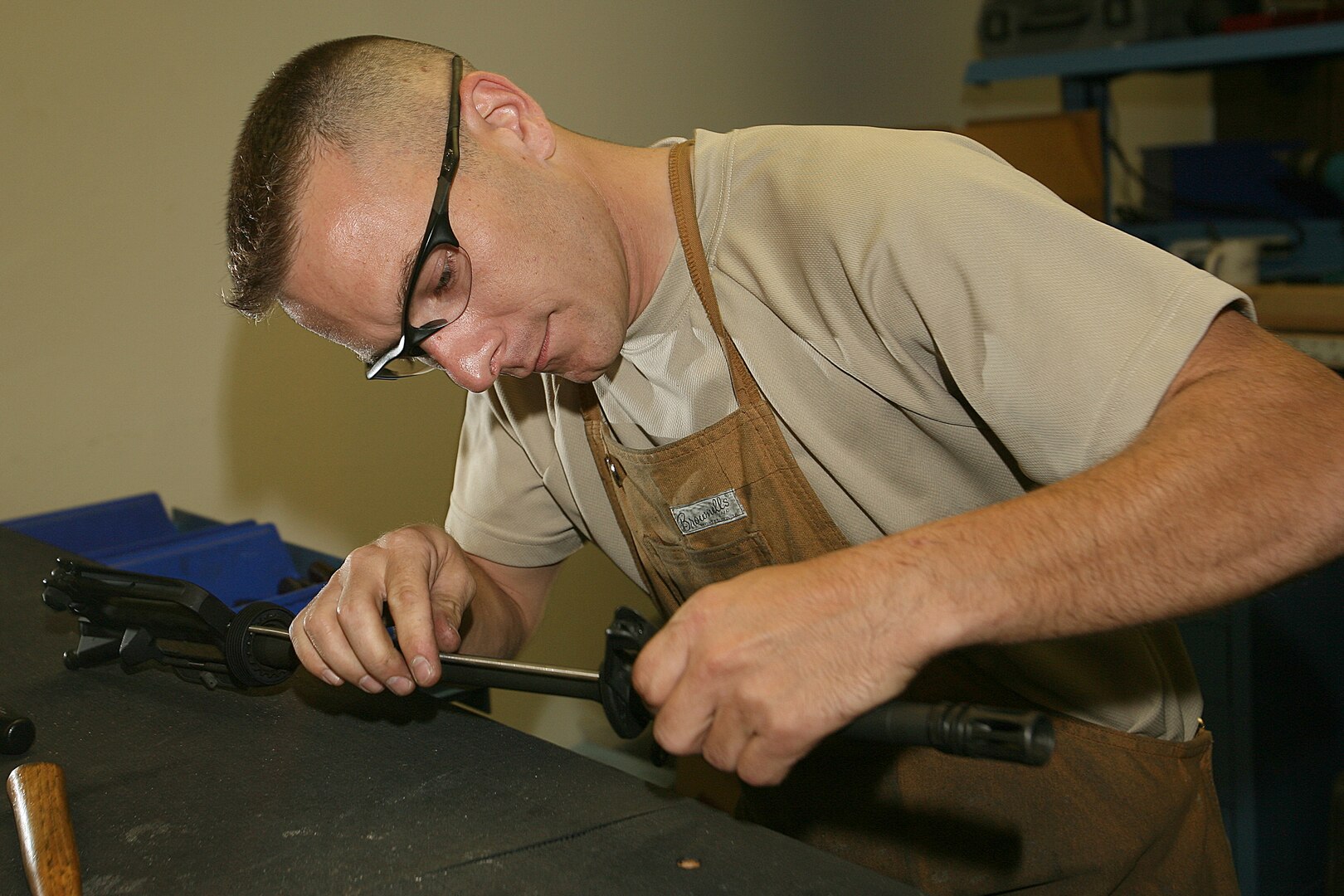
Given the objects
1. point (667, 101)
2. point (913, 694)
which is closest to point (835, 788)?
point (913, 694)

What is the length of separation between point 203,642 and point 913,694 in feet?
2.18

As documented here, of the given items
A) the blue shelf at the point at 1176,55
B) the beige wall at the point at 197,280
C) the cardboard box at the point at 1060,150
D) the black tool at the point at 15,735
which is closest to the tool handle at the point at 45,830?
the black tool at the point at 15,735

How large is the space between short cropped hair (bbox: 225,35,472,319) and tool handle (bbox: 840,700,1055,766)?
0.61 meters

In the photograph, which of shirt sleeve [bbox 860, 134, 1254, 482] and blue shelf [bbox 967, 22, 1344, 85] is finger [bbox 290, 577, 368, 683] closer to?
shirt sleeve [bbox 860, 134, 1254, 482]

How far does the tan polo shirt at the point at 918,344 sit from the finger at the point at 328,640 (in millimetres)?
340

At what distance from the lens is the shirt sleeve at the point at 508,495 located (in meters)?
1.34

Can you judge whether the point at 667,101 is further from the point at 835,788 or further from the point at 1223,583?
the point at 1223,583

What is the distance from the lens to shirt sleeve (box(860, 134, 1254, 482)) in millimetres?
767

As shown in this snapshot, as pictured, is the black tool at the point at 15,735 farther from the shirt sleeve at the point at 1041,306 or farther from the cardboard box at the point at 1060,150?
the cardboard box at the point at 1060,150

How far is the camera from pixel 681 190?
1.09 metres

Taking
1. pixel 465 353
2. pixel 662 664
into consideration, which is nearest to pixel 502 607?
pixel 465 353

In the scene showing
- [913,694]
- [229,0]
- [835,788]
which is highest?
[229,0]

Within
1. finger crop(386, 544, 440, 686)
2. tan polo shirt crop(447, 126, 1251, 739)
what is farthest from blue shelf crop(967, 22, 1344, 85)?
finger crop(386, 544, 440, 686)

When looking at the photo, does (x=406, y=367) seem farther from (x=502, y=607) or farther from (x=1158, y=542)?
(x=1158, y=542)
